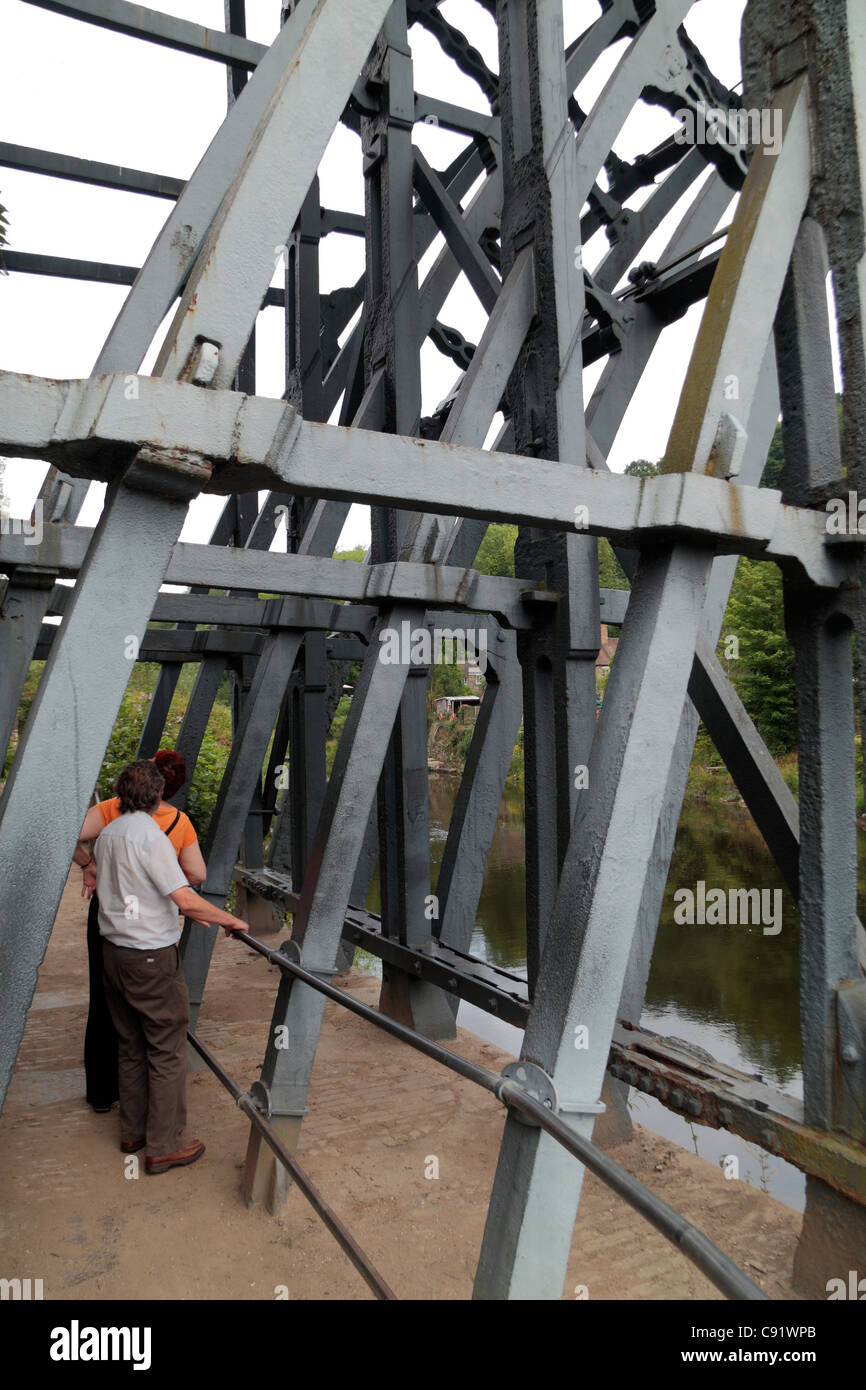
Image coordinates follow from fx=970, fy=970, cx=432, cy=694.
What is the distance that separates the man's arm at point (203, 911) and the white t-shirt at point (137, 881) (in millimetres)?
35

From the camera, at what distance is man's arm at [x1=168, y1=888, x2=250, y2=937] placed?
350 cm

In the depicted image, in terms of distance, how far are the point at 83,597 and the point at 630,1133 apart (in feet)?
12.3

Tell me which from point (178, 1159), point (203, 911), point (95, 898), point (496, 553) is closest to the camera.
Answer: point (203, 911)

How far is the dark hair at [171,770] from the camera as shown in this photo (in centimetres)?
446

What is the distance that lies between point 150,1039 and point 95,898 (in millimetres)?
809

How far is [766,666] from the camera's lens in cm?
2698

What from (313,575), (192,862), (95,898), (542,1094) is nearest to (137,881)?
(192,862)

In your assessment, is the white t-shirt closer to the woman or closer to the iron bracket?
the woman

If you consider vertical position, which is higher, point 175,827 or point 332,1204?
point 175,827

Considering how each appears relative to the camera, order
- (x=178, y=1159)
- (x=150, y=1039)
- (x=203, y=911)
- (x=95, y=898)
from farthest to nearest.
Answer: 1. (x=95, y=898)
2. (x=178, y=1159)
3. (x=150, y=1039)
4. (x=203, y=911)

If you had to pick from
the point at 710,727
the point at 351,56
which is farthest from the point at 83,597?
the point at 710,727

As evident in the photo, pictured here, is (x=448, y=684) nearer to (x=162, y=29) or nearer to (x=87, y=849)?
(x=162, y=29)

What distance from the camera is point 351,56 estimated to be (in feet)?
7.30
